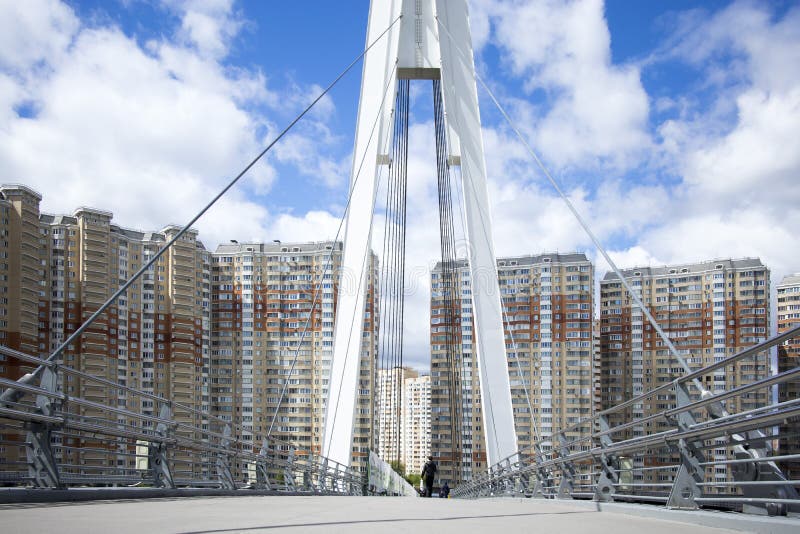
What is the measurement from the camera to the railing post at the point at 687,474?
453cm

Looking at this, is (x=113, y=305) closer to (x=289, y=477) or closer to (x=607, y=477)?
(x=289, y=477)

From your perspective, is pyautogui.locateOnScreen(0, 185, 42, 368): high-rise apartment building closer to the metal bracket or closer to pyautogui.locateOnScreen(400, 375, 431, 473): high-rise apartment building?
the metal bracket

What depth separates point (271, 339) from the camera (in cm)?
5397

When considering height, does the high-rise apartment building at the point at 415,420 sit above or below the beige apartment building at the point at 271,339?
below

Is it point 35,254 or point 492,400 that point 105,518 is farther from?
point 35,254

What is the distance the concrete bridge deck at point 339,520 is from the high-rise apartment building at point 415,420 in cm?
8118

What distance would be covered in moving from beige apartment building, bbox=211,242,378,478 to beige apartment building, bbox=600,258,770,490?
801 inches

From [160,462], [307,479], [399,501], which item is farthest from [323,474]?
Answer: [160,462]

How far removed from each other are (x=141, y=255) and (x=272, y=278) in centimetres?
900

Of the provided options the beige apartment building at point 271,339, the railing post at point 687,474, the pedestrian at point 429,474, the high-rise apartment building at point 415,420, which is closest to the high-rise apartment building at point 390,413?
the pedestrian at point 429,474

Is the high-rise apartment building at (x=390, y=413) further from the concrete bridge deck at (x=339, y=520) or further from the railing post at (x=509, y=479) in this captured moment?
the concrete bridge deck at (x=339, y=520)

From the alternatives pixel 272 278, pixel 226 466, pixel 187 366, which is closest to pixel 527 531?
pixel 226 466

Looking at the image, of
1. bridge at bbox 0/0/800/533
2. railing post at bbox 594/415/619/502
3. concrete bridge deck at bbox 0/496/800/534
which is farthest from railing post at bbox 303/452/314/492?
railing post at bbox 594/415/619/502

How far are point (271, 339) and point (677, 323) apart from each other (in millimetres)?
28518
